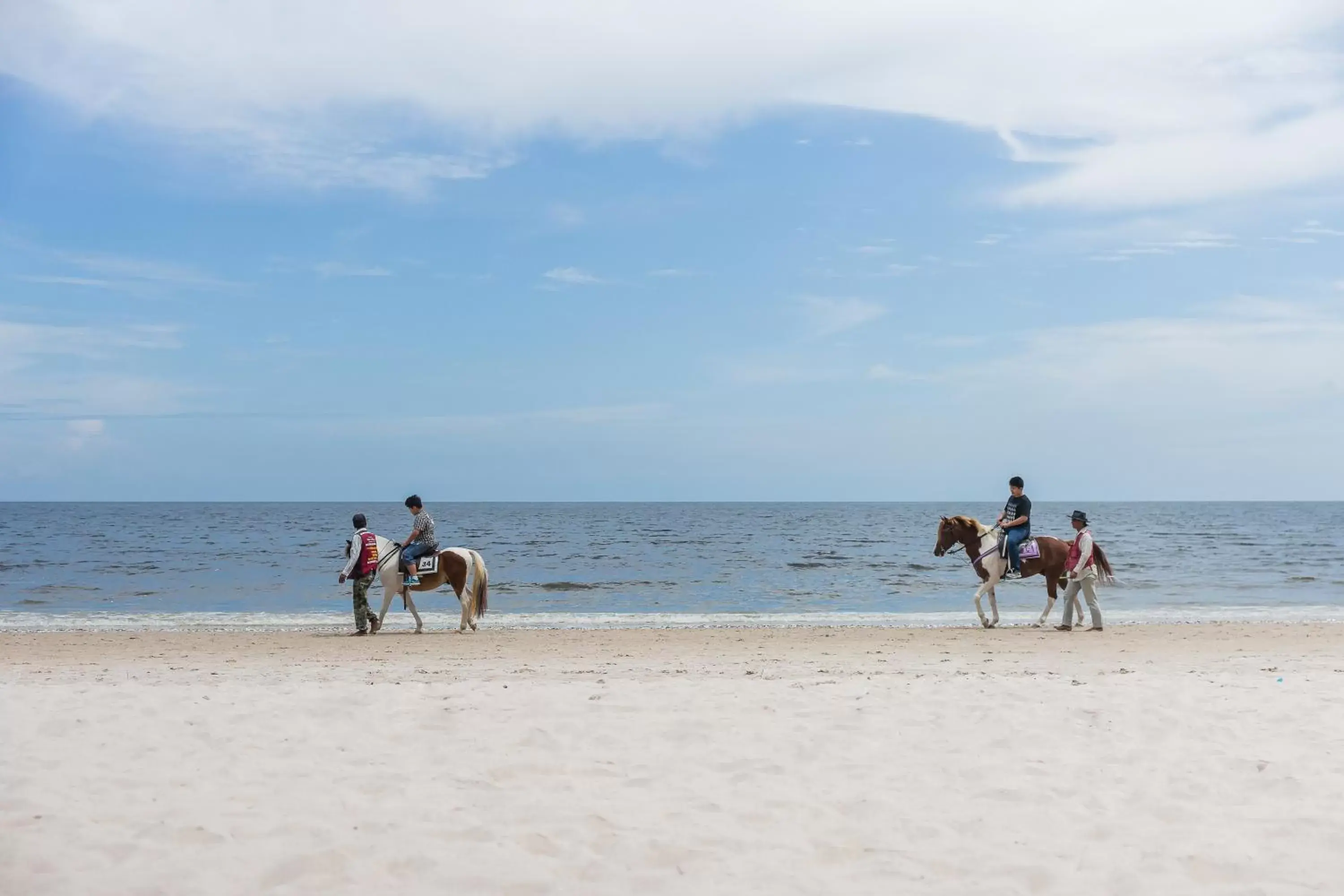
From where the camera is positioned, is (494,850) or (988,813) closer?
(494,850)

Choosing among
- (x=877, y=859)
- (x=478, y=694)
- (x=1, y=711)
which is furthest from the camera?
(x=478, y=694)

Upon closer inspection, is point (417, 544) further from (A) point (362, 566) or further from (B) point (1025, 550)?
(B) point (1025, 550)

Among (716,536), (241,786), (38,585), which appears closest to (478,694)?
(241,786)

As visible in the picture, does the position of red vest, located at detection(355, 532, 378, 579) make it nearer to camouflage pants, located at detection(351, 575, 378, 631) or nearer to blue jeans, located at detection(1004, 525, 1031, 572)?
camouflage pants, located at detection(351, 575, 378, 631)

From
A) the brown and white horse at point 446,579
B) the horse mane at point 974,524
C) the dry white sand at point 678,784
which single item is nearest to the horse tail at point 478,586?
the brown and white horse at point 446,579

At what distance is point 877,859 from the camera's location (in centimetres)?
506

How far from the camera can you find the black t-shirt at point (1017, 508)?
1683 centimetres

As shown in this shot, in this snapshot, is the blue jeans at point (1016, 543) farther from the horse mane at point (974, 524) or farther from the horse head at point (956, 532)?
the horse head at point (956, 532)

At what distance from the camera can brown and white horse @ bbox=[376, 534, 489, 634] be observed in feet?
54.7

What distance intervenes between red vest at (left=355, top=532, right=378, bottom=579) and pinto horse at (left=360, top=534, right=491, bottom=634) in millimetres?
95

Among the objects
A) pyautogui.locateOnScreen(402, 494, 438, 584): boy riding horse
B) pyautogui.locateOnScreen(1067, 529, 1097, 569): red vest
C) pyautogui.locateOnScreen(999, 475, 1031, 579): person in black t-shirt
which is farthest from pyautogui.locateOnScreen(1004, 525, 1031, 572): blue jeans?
pyautogui.locateOnScreen(402, 494, 438, 584): boy riding horse

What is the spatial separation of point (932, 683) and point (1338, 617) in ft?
50.0

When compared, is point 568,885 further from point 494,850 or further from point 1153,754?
point 1153,754

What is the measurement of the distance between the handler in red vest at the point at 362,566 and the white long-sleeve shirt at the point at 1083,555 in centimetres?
1080
